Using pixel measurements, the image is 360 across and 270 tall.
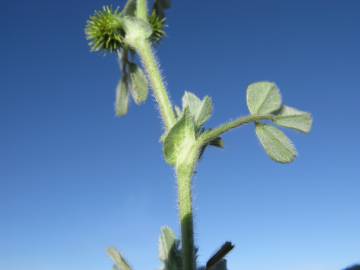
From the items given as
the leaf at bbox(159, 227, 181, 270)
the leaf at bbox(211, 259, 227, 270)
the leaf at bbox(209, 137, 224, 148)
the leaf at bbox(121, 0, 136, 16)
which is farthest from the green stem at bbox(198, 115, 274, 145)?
the leaf at bbox(121, 0, 136, 16)

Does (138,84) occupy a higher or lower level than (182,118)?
higher

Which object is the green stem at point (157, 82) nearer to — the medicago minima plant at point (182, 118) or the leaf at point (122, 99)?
the medicago minima plant at point (182, 118)

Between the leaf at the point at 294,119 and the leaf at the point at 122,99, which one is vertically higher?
the leaf at the point at 122,99

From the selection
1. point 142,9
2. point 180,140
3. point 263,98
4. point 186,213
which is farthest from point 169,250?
point 142,9

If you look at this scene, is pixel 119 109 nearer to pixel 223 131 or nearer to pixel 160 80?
pixel 160 80

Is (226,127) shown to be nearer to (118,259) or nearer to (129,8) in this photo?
(118,259)

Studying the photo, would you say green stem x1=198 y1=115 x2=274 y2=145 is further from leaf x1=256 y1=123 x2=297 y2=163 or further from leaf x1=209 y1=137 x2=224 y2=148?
leaf x1=209 y1=137 x2=224 y2=148

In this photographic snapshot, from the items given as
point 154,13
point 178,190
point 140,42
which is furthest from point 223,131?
point 154,13

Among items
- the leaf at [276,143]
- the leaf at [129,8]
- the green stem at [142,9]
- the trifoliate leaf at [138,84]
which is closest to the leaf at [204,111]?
the leaf at [276,143]
